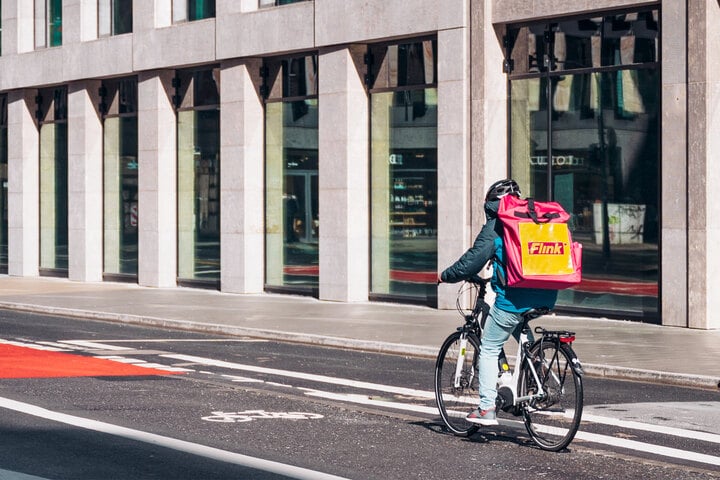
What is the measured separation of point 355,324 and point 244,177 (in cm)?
783

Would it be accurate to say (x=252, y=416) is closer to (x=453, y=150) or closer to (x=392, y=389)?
(x=392, y=389)

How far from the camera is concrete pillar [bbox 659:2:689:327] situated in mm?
18688

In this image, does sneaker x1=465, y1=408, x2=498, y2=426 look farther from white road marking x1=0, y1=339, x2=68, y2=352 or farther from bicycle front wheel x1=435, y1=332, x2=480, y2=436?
white road marking x1=0, y1=339, x2=68, y2=352

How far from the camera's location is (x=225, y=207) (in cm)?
2703

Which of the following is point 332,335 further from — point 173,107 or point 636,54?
point 173,107

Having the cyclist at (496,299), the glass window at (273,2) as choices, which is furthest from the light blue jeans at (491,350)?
the glass window at (273,2)

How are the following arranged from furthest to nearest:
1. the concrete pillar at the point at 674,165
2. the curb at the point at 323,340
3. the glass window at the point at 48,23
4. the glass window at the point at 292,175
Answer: the glass window at the point at 48,23 < the glass window at the point at 292,175 < the concrete pillar at the point at 674,165 < the curb at the point at 323,340

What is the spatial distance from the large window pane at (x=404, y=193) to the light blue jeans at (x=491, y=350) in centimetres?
1356

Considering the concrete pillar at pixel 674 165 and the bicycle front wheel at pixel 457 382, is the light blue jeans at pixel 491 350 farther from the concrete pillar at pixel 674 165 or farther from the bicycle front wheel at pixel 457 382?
the concrete pillar at pixel 674 165

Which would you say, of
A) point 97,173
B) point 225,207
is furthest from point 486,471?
point 97,173

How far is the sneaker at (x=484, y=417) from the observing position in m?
9.27

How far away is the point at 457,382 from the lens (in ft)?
32.1

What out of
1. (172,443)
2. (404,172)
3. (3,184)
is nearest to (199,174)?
(404,172)

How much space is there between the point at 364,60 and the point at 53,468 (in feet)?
55.4
